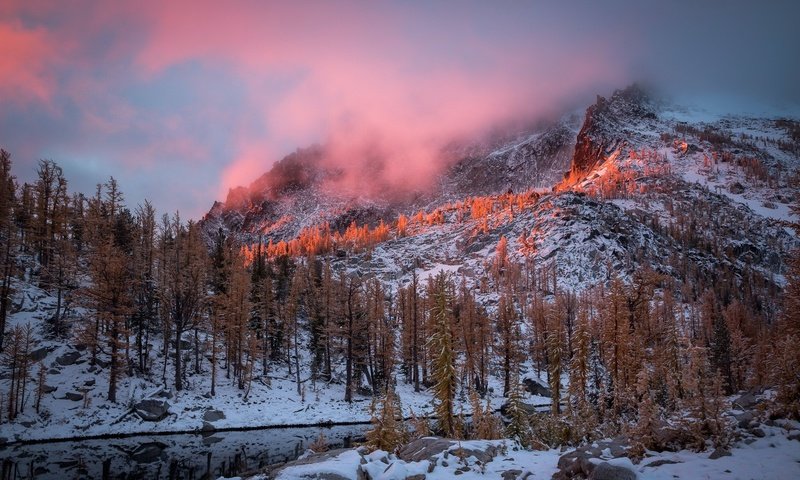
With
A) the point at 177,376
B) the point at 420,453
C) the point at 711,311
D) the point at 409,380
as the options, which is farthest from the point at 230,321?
the point at 711,311

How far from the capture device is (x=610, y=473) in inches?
406

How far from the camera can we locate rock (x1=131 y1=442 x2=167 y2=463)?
85.5 ft

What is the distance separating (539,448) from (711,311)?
104 metres

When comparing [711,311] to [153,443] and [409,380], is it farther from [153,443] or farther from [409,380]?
[153,443]

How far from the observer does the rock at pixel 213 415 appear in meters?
37.2

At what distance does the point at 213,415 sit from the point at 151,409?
504 centimetres

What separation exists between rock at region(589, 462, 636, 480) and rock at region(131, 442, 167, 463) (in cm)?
2645

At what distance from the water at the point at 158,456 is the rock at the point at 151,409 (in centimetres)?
224

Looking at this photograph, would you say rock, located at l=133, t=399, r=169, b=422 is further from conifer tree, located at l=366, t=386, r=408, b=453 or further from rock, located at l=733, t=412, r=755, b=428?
rock, located at l=733, t=412, r=755, b=428

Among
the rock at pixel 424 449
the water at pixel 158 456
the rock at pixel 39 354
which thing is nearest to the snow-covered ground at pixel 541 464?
the rock at pixel 424 449

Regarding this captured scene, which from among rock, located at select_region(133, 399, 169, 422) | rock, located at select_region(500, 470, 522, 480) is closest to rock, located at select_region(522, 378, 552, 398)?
rock, located at select_region(133, 399, 169, 422)

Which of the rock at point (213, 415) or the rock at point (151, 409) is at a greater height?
the rock at point (151, 409)

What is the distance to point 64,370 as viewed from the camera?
3659 centimetres

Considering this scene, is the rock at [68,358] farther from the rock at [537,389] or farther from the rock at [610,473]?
the rock at [537,389]
